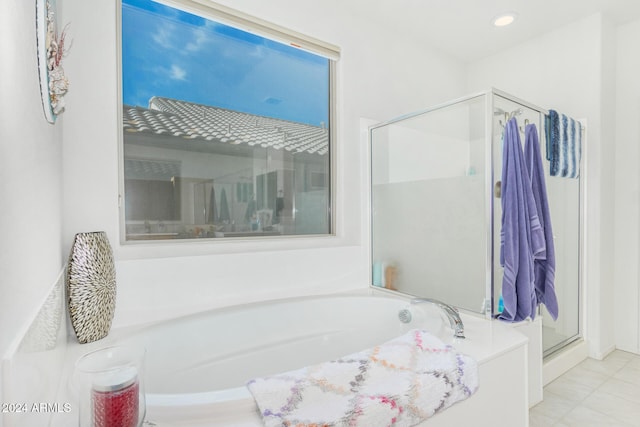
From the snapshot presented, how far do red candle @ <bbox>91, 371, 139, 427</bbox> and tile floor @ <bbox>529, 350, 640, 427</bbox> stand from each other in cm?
193

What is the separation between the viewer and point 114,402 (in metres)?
0.74

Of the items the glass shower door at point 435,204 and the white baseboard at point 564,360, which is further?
the white baseboard at point 564,360

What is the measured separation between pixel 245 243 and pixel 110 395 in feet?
4.24

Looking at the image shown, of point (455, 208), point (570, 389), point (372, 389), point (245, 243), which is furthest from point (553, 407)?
point (245, 243)

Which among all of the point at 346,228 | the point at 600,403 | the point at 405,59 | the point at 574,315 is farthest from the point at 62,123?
→ the point at 574,315

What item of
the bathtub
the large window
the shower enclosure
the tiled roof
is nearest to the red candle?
the bathtub

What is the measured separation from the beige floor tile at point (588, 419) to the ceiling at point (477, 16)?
8.61ft

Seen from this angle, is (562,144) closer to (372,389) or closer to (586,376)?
(586,376)

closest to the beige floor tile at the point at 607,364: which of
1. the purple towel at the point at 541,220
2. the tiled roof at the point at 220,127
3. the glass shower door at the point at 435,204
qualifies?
the purple towel at the point at 541,220

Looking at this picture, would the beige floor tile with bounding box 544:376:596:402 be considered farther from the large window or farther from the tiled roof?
the tiled roof

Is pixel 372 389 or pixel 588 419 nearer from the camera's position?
pixel 372 389

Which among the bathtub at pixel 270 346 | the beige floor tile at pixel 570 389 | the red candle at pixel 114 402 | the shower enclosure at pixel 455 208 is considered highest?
the shower enclosure at pixel 455 208

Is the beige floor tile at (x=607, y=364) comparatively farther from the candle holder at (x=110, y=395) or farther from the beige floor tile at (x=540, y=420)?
the candle holder at (x=110, y=395)

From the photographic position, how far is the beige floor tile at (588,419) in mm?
1726
